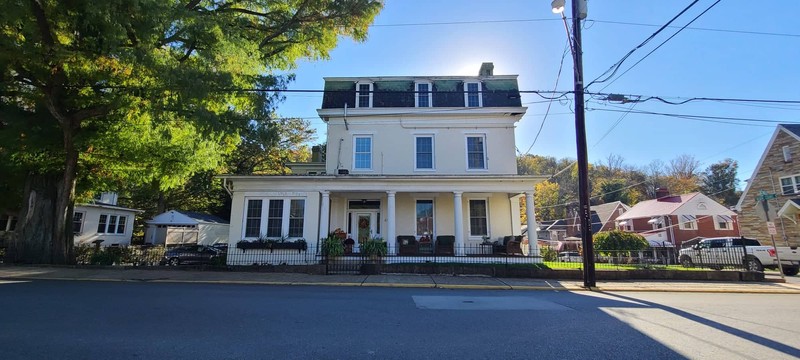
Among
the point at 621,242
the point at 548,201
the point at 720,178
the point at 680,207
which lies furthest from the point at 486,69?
the point at 720,178

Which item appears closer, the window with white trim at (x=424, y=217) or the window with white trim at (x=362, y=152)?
the window with white trim at (x=424, y=217)

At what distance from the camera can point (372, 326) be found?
5.88 metres

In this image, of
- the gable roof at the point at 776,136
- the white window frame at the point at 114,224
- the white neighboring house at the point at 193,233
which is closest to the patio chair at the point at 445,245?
the white neighboring house at the point at 193,233

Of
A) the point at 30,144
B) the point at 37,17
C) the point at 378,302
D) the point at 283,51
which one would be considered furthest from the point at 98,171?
the point at 378,302

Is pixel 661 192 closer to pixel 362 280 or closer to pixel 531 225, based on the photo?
pixel 531 225

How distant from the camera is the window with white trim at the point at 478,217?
1972cm

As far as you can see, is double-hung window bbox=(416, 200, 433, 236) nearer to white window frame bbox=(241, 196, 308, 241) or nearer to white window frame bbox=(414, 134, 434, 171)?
white window frame bbox=(414, 134, 434, 171)

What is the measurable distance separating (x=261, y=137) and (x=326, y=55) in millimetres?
7134

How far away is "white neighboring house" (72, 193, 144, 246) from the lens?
28031 millimetres

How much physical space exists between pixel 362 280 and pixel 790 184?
29.6 metres

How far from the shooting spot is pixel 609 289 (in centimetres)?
1183

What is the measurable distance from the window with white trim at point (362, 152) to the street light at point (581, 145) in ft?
35.1

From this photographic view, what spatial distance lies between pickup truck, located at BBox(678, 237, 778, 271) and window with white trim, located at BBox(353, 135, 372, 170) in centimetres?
1612

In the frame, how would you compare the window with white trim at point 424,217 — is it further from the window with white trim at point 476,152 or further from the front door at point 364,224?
the window with white trim at point 476,152
